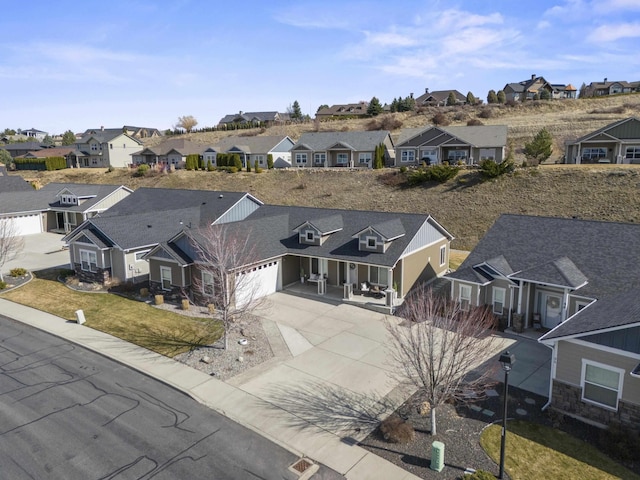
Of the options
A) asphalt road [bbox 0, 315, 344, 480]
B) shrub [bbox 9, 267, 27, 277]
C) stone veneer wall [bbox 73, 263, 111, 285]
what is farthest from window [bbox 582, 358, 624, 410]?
shrub [bbox 9, 267, 27, 277]

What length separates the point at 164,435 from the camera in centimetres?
1518

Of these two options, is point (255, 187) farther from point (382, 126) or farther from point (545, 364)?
point (545, 364)

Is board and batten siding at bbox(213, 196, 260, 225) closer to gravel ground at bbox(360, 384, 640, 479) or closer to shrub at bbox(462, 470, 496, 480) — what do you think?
gravel ground at bbox(360, 384, 640, 479)

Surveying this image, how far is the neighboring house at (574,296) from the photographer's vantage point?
49.0 feet

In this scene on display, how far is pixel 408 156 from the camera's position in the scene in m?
62.7

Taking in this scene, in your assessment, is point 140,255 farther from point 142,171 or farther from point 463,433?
point 142,171

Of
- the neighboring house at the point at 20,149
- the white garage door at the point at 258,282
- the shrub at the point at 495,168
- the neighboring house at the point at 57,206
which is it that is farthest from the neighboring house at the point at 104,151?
the white garage door at the point at 258,282

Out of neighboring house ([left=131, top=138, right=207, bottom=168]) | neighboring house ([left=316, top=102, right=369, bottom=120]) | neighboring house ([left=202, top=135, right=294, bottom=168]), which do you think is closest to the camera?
neighboring house ([left=202, top=135, right=294, bottom=168])

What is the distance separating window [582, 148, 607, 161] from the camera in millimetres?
51844

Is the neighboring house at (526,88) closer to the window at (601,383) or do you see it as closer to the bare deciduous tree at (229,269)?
the bare deciduous tree at (229,269)

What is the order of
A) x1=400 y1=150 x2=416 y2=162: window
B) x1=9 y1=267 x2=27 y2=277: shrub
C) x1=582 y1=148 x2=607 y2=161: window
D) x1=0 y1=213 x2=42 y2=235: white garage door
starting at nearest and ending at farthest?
x1=9 y1=267 x2=27 y2=277: shrub < x1=0 y1=213 x2=42 y2=235: white garage door < x1=582 y1=148 x2=607 y2=161: window < x1=400 y1=150 x2=416 y2=162: window

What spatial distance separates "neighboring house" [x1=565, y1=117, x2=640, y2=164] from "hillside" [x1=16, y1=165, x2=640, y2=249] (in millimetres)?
4234

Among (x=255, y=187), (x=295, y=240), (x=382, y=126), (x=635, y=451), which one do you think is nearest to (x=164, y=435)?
(x=635, y=451)

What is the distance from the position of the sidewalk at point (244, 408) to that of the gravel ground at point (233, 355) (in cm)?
54
